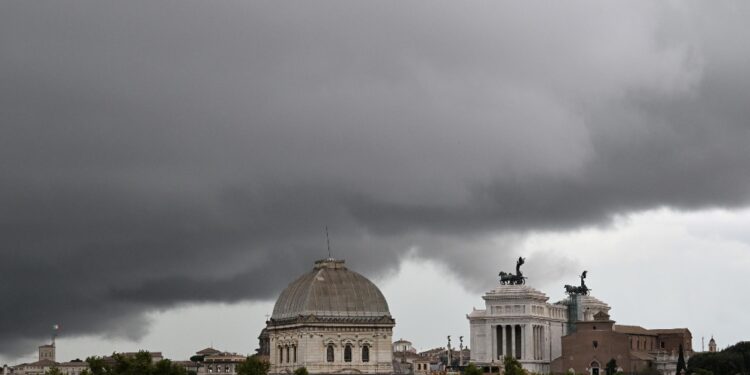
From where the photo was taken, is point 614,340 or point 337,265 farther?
point 614,340

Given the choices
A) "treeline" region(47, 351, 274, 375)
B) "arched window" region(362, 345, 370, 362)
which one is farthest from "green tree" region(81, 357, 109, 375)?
"arched window" region(362, 345, 370, 362)

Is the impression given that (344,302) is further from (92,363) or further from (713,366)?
(713,366)

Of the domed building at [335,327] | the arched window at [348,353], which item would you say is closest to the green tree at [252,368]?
the domed building at [335,327]

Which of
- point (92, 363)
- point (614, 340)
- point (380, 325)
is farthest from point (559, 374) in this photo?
point (92, 363)

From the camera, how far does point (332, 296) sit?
565ft

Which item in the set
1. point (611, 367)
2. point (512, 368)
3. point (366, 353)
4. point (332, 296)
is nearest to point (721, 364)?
point (611, 367)

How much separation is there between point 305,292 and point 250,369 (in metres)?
17.2

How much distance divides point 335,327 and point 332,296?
4.02 meters

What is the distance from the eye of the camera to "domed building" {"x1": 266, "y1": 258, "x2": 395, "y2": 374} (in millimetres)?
170250

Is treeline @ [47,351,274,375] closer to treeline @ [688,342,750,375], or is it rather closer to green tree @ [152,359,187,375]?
green tree @ [152,359,187,375]

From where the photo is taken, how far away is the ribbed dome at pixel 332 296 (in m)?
171

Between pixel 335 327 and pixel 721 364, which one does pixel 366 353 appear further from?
pixel 721 364

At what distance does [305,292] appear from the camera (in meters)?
172

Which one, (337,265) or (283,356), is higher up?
(337,265)
